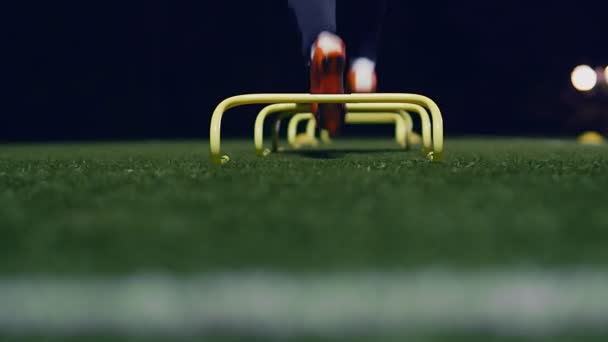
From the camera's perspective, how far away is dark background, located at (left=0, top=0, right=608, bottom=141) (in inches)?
175

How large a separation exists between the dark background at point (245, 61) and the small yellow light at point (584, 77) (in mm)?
516

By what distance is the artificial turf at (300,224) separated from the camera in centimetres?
50

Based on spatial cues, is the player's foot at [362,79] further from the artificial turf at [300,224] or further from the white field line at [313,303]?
the white field line at [313,303]

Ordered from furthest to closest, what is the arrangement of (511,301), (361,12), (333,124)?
1. (361,12)
2. (333,124)
3. (511,301)

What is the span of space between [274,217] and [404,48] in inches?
171

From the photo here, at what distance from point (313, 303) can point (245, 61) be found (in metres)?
4.43

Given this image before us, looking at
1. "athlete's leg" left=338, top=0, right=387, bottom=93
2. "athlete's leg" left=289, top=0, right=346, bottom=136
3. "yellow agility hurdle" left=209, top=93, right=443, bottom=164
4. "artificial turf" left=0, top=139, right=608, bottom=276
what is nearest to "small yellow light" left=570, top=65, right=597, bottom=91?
"athlete's leg" left=338, top=0, right=387, bottom=93

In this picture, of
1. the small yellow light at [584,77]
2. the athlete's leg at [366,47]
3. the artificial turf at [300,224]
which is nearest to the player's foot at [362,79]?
the athlete's leg at [366,47]

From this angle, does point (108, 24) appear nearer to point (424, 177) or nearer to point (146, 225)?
point (424, 177)

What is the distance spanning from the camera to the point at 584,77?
406cm

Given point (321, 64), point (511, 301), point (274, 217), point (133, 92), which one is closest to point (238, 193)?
point (274, 217)

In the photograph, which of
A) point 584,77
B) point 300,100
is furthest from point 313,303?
point 584,77

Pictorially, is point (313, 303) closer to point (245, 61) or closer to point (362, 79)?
point (362, 79)

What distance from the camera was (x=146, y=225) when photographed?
63 centimetres
